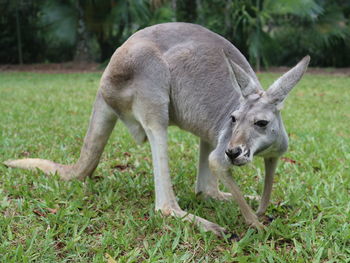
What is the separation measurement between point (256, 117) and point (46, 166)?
1.87m

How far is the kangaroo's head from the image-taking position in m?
2.14

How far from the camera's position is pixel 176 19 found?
13820mm

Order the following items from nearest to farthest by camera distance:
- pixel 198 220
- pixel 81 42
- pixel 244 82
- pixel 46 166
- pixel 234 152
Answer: pixel 234 152 < pixel 244 82 < pixel 198 220 < pixel 46 166 < pixel 81 42

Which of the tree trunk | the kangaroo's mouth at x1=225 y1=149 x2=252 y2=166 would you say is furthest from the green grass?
the tree trunk

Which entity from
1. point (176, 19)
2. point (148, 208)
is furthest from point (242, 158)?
point (176, 19)

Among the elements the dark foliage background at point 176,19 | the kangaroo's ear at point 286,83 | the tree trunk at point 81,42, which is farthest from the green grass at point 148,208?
the tree trunk at point 81,42

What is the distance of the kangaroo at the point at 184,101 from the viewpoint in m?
2.41

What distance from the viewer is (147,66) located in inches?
109

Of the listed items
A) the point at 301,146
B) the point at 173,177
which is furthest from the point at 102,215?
A: the point at 301,146

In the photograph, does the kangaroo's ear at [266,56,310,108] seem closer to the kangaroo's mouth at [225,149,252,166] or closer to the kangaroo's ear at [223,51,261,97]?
the kangaroo's ear at [223,51,261,97]

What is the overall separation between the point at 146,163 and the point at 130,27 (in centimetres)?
1155

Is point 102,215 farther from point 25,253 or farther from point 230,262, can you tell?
point 230,262

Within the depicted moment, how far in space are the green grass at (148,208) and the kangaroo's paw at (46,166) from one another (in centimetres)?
6

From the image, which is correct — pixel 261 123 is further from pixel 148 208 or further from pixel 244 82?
pixel 148 208
